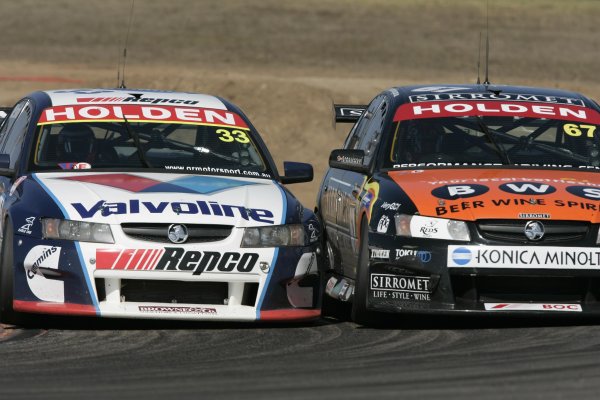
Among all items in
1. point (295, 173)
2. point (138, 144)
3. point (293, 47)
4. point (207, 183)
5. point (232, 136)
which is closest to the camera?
point (207, 183)

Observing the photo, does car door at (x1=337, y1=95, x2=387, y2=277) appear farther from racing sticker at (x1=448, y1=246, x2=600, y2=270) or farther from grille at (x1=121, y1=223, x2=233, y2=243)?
grille at (x1=121, y1=223, x2=233, y2=243)

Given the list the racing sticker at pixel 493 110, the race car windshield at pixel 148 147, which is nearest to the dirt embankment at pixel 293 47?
the racing sticker at pixel 493 110

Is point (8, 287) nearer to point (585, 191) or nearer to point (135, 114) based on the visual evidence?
point (135, 114)

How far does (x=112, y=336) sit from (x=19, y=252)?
0.79m

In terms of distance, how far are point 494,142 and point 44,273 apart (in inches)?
130

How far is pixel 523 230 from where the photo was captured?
952 cm

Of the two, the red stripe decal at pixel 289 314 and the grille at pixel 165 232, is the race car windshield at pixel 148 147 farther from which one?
the red stripe decal at pixel 289 314

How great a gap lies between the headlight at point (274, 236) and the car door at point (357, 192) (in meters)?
0.59

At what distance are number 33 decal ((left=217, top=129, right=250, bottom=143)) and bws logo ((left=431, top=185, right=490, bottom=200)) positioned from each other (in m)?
1.83

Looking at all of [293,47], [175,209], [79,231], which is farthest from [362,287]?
[293,47]

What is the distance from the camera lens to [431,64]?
41.3 meters

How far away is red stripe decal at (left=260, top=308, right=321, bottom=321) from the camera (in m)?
9.56

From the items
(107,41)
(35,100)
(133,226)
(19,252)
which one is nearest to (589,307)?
(133,226)

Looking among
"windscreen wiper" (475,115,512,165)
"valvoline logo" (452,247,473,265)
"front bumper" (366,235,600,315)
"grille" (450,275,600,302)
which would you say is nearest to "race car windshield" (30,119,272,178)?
"windscreen wiper" (475,115,512,165)
